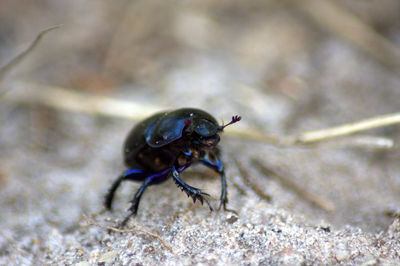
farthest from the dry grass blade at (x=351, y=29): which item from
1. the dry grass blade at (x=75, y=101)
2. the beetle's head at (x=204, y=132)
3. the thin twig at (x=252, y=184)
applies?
the beetle's head at (x=204, y=132)

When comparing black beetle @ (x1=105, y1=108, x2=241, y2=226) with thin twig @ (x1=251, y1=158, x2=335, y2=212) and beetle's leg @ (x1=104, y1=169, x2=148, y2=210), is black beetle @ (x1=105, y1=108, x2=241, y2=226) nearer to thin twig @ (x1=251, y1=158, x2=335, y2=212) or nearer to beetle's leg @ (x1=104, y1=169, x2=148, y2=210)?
beetle's leg @ (x1=104, y1=169, x2=148, y2=210)

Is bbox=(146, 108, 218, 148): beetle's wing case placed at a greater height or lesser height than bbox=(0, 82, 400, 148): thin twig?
lesser

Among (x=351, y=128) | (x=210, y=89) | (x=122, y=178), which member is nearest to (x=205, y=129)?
(x=122, y=178)

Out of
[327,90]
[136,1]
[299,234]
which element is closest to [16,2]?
[136,1]

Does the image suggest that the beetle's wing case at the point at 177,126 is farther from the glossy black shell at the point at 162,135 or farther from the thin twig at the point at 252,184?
the thin twig at the point at 252,184

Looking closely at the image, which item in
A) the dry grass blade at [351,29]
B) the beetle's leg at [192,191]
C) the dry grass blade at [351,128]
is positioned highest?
the dry grass blade at [351,29]

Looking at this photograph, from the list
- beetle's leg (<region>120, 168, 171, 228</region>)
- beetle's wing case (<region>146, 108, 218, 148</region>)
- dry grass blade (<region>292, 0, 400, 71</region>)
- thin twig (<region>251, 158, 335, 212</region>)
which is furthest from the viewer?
dry grass blade (<region>292, 0, 400, 71</region>)

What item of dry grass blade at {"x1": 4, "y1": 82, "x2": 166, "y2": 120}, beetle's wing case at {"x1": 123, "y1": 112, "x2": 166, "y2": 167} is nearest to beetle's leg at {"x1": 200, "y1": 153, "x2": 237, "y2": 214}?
beetle's wing case at {"x1": 123, "y1": 112, "x2": 166, "y2": 167}
